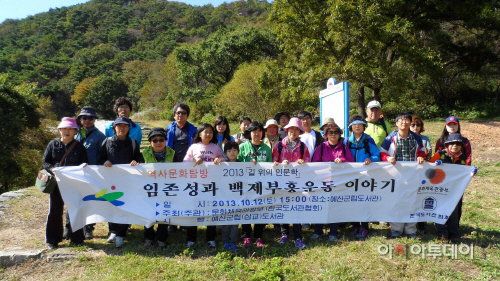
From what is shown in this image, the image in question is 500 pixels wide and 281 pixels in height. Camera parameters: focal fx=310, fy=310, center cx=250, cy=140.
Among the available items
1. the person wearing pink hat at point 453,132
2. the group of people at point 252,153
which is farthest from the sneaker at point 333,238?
the person wearing pink hat at point 453,132

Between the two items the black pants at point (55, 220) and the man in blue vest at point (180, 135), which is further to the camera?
the man in blue vest at point (180, 135)

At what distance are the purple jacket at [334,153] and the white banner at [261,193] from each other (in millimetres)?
107

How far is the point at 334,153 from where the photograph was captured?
13.9ft

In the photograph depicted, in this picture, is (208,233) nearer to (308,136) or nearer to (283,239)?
(283,239)

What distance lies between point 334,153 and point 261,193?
3.73 feet

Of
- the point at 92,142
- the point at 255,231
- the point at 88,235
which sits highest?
the point at 92,142

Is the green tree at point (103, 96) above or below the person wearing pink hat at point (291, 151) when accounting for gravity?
above

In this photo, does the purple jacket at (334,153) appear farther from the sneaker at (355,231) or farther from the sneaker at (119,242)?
the sneaker at (119,242)

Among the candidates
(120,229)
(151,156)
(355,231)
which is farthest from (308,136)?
(120,229)

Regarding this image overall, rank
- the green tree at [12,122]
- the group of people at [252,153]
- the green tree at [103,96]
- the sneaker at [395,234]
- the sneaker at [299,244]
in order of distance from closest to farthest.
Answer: the sneaker at [299,244], the group of people at [252,153], the sneaker at [395,234], the green tree at [12,122], the green tree at [103,96]

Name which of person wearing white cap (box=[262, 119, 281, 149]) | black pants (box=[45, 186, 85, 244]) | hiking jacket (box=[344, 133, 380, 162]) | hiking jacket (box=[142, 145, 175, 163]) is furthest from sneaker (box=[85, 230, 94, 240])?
hiking jacket (box=[344, 133, 380, 162])

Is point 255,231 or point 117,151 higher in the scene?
point 117,151

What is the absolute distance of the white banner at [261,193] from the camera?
414 cm

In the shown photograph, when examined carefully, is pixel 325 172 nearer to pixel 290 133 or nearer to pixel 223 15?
pixel 290 133
